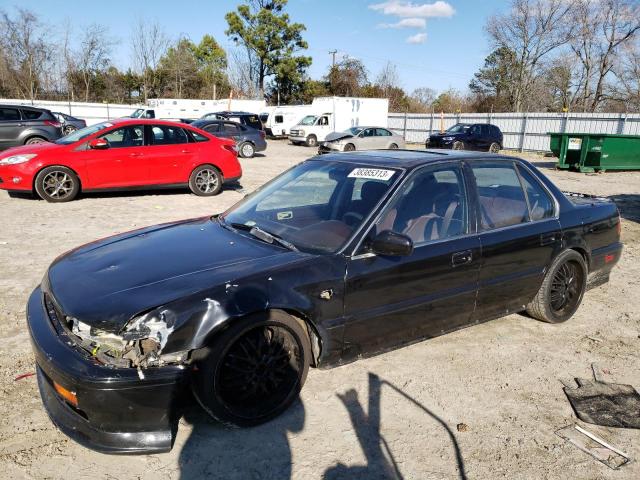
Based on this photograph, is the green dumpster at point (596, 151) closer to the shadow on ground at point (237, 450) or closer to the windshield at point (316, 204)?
the windshield at point (316, 204)

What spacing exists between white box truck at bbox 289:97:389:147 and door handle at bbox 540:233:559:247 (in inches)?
999

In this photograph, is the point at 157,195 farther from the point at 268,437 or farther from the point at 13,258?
the point at 268,437

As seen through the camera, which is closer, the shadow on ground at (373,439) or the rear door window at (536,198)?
the shadow on ground at (373,439)

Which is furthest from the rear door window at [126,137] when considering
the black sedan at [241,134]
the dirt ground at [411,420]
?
the black sedan at [241,134]

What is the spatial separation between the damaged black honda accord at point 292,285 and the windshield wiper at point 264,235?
0.05 feet

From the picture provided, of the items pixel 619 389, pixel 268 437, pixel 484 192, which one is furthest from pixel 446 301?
pixel 268 437

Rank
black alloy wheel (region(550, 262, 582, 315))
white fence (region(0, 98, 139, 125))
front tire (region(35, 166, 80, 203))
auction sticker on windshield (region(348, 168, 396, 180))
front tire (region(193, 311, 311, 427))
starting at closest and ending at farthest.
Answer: front tire (region(193, 311, 311, 427))
auction sticker on windshield (region(348, 168, 396, 180))
black alloy wheel (region(550, 262, 582, 315))
front tire (region(35, 166, 80, 203))
white fence (region(0, 98, 139, 125))

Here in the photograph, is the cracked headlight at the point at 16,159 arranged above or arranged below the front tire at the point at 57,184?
above

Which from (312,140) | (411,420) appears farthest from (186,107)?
(411,420)

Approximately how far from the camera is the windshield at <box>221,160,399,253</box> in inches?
129

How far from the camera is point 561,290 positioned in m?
4.41

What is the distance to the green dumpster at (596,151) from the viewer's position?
56.8 feet

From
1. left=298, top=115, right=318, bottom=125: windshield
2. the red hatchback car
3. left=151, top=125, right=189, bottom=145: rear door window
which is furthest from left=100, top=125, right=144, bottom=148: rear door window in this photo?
left=298, top=115, right=318, bottom=125: windshield

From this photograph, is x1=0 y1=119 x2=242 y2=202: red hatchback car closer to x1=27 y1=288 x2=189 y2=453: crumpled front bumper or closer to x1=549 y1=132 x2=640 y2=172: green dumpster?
x1=27 y1=288 x2=189 y2=453: crumpled front bumper
